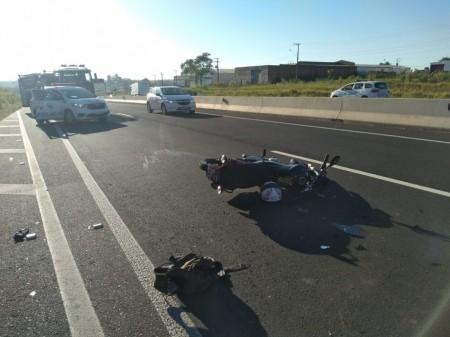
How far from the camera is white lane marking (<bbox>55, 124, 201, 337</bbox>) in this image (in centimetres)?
292

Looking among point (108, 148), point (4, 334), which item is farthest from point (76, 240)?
point (108, 148)

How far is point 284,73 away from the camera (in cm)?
9175

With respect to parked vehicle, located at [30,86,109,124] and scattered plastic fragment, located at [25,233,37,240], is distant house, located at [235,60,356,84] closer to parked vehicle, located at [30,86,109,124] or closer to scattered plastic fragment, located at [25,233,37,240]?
parked vehicle, located at [30,86,109,124]

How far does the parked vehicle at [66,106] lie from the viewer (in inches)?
706

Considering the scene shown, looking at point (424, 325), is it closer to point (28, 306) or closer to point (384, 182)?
point (28, 306)

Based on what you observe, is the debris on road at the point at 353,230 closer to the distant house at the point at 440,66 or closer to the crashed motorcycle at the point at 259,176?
the crashed motorcycle at the point at 259,176

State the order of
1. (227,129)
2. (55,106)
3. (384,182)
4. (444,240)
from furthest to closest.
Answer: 1. (55,106)
2. (227,129)
3. (384,182)
4. (444,240)

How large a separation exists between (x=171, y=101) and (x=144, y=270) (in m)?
18.6

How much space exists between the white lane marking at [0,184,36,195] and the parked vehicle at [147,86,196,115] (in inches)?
588

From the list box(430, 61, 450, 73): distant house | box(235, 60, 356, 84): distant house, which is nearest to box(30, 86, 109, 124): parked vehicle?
box(235, 60, 356, 84): distant house

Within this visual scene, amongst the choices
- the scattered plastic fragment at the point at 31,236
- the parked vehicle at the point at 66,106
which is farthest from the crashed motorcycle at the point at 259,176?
the parked vehicle at the point at 66,106

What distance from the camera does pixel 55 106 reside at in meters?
18.3

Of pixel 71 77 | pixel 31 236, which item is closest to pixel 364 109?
pixel 31 236

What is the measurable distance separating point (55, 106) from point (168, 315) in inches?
681
